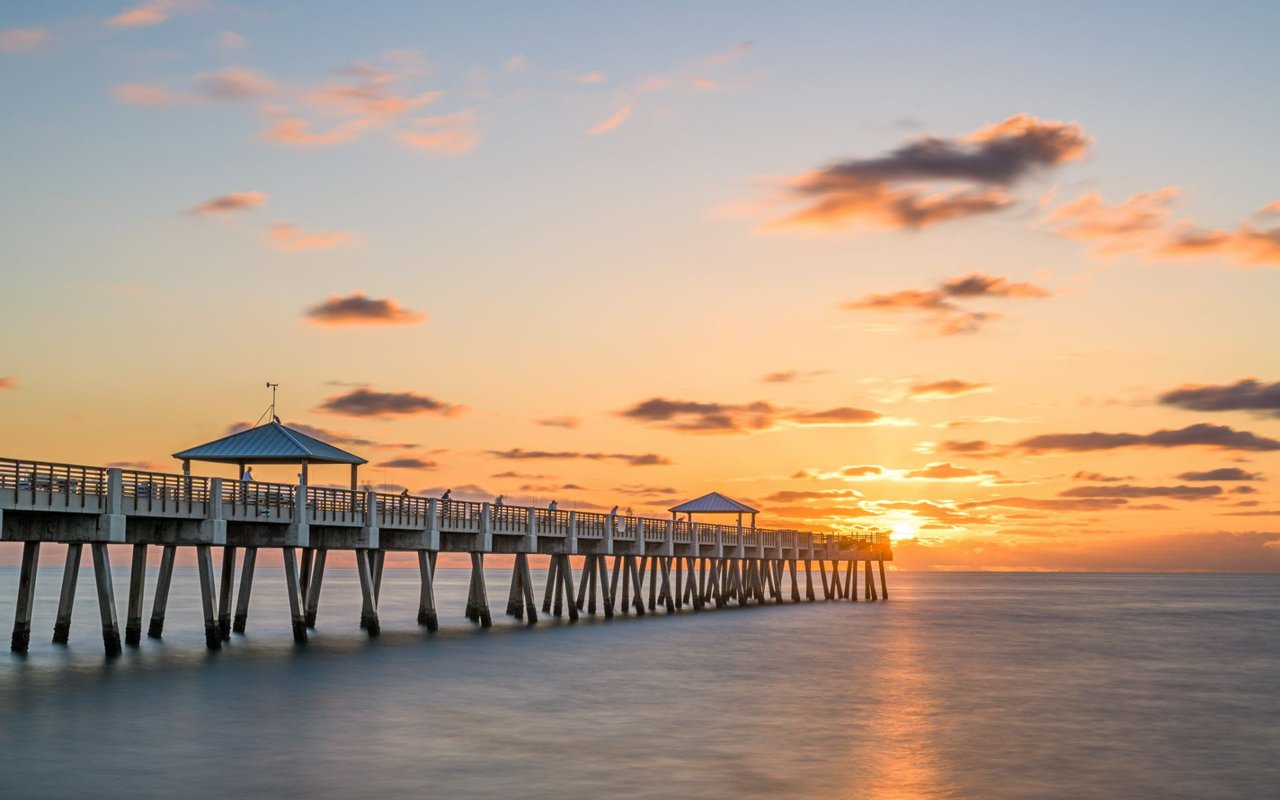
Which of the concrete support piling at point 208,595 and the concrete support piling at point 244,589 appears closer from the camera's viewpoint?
the concrete support piling at point 208,595

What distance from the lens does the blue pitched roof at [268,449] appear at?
49312 millimetres

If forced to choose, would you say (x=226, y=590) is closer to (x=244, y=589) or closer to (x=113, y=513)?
(x=244, y=589)

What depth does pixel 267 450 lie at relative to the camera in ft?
163

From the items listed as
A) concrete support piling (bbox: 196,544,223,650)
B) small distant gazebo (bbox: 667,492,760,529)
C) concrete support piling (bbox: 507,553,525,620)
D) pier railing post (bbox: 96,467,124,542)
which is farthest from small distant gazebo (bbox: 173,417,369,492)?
small distant gazebo (bbox: 667,492,760,529)

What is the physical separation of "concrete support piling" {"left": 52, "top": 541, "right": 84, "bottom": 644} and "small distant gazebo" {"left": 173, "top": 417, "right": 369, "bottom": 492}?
7.31 meters

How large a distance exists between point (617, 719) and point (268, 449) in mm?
21047

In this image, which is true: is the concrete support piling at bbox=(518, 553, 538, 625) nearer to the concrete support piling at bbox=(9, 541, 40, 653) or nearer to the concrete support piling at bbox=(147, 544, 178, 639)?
the concrete support piling at bbox=(147, 544, 178, 639)

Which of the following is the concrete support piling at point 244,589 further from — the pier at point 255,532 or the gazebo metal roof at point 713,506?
the gazebo metal roof at point 713,506

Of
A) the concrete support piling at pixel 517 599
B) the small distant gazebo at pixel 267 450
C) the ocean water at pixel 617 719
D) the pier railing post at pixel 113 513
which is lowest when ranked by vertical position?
the ocean water at pixel 617 719

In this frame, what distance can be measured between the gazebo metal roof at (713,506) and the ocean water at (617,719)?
31.2 m

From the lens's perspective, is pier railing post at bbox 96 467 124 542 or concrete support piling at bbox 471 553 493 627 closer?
pier railing post at bbox 96 467 124 542

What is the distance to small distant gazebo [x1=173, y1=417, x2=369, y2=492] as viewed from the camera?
4931cm

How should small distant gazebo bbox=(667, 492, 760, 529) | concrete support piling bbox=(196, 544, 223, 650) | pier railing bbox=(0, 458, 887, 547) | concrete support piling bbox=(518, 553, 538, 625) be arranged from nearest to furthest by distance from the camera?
pier railing bbox=(0, 458, 887, 547)
concrete support piling bbox=(196, 544, 223, 650)
concrete support piling bbox=(518, 553, 538, 625)
small distant gazebo bbox=(667, 492, 760, 529)

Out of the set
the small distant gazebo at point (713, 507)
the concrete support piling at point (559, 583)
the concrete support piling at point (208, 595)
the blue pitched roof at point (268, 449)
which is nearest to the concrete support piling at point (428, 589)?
the blue pitched roof at point (268, 449)
